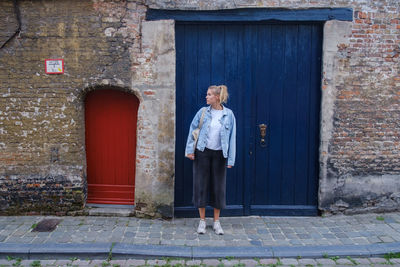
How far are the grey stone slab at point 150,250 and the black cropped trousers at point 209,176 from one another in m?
0.80

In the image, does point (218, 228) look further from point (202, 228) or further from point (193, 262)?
point (193, 262)

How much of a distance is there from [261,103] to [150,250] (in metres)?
2.84

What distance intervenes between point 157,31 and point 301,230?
3712mm

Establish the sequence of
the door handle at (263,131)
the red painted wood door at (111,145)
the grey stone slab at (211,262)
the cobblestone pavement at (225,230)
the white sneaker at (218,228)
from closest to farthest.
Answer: the grey stone slab at (211,262) → the cobblestone pavement at (225,230) → the white sneaker at (218,228) → the door handle at (263,131) → the red painted wood door at (111,145)

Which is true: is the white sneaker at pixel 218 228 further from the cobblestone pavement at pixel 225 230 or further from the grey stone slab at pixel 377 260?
the grey stone slab at pixel 377 260

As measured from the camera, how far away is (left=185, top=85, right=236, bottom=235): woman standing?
4.89 metres

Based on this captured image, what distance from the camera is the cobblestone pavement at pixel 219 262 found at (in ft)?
14.0

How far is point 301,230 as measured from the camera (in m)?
5.19

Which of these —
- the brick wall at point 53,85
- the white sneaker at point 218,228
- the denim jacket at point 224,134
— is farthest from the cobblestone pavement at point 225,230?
the denim jacket at point 224,134

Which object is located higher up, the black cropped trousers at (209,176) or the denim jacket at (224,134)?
the denim jacket at (224,134)

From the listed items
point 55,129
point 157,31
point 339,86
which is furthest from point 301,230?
point 55,129

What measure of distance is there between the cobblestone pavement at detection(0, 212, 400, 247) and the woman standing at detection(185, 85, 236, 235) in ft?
1.07

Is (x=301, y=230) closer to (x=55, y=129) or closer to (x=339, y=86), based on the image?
(x=339, y=86)

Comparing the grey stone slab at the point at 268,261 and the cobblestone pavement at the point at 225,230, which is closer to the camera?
the grey stone slab at the point at 268,261
